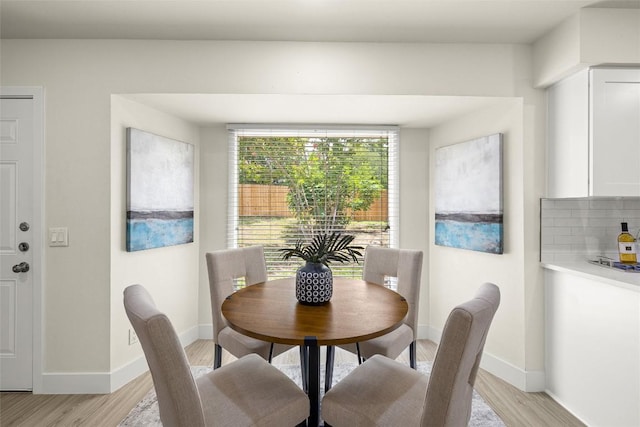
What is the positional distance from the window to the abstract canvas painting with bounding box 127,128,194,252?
0.44m

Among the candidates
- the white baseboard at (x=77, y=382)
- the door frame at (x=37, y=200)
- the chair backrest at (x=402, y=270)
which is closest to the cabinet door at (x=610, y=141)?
the chair backrest at (x=402, y=270)

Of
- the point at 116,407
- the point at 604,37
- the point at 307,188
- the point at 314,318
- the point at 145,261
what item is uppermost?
the point at 604,37

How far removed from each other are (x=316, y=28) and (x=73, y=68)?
1772mm

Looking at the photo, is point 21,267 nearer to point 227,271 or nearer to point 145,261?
point 145,261

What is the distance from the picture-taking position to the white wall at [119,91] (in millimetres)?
2385

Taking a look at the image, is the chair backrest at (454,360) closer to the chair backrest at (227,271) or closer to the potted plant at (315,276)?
the potted plant at (315,276)

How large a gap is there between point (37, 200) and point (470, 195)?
10.9 ft

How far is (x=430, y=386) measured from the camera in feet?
3.77

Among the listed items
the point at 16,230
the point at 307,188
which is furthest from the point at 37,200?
the point at 307,188

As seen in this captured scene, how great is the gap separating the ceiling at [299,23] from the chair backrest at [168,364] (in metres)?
1.80

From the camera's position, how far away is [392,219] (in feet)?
11.0

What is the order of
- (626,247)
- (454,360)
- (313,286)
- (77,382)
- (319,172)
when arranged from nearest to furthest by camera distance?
(454,360)
(313,286)
(626,247)
(77,382)
(319,172)

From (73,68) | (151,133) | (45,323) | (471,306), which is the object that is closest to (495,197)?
(471,306)

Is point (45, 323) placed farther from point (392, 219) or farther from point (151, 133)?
point (392, 219)
